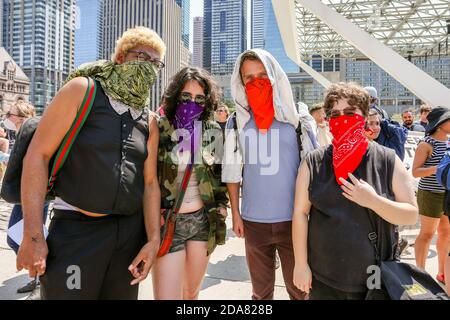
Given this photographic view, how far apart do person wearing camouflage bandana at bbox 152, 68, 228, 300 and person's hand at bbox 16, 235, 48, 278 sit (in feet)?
2.52

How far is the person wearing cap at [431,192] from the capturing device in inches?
141

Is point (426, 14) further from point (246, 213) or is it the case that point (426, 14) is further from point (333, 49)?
point (246, 213)

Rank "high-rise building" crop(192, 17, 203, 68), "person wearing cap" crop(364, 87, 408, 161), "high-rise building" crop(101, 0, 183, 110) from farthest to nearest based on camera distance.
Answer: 1. "high-rise building" crop(192, 17, 203, 68)
2. "high-rise building" crop(101, 0, 183, 110)
3. "person wearing cap" crop(364, 87, 408, 161)

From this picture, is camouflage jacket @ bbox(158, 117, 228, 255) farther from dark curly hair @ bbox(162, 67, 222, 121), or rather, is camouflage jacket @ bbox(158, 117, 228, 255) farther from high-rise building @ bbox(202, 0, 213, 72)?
high-rise building @ bbox(202, 0, 213, 72)

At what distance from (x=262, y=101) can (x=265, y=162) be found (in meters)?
0.42

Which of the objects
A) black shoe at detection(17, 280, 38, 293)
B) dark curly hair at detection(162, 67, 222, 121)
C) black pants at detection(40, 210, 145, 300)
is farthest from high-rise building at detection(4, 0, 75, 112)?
black pants at detection(40, 210, 145, 300)

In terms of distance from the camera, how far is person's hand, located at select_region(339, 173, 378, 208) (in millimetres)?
1706

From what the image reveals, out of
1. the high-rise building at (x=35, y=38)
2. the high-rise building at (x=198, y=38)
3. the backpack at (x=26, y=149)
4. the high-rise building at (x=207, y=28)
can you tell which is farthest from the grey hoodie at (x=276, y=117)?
the high-rise building at (x=198, y=38)

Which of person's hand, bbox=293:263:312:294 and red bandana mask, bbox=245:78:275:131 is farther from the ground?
red bandana mask, bbox=245:78:275:131

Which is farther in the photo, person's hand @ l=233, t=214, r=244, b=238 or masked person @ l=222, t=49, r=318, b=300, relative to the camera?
person's hand @ l=233, t=214, r=244, b=238

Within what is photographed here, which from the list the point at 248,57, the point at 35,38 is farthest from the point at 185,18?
the point at 248,57

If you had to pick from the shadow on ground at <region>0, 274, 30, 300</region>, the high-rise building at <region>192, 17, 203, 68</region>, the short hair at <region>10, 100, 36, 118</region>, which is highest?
the high-rise building at <region>192, 17, 203, 68</region>

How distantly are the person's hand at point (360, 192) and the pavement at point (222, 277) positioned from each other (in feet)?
6.42

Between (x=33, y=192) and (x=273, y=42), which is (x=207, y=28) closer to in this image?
(x=273, y=42)
